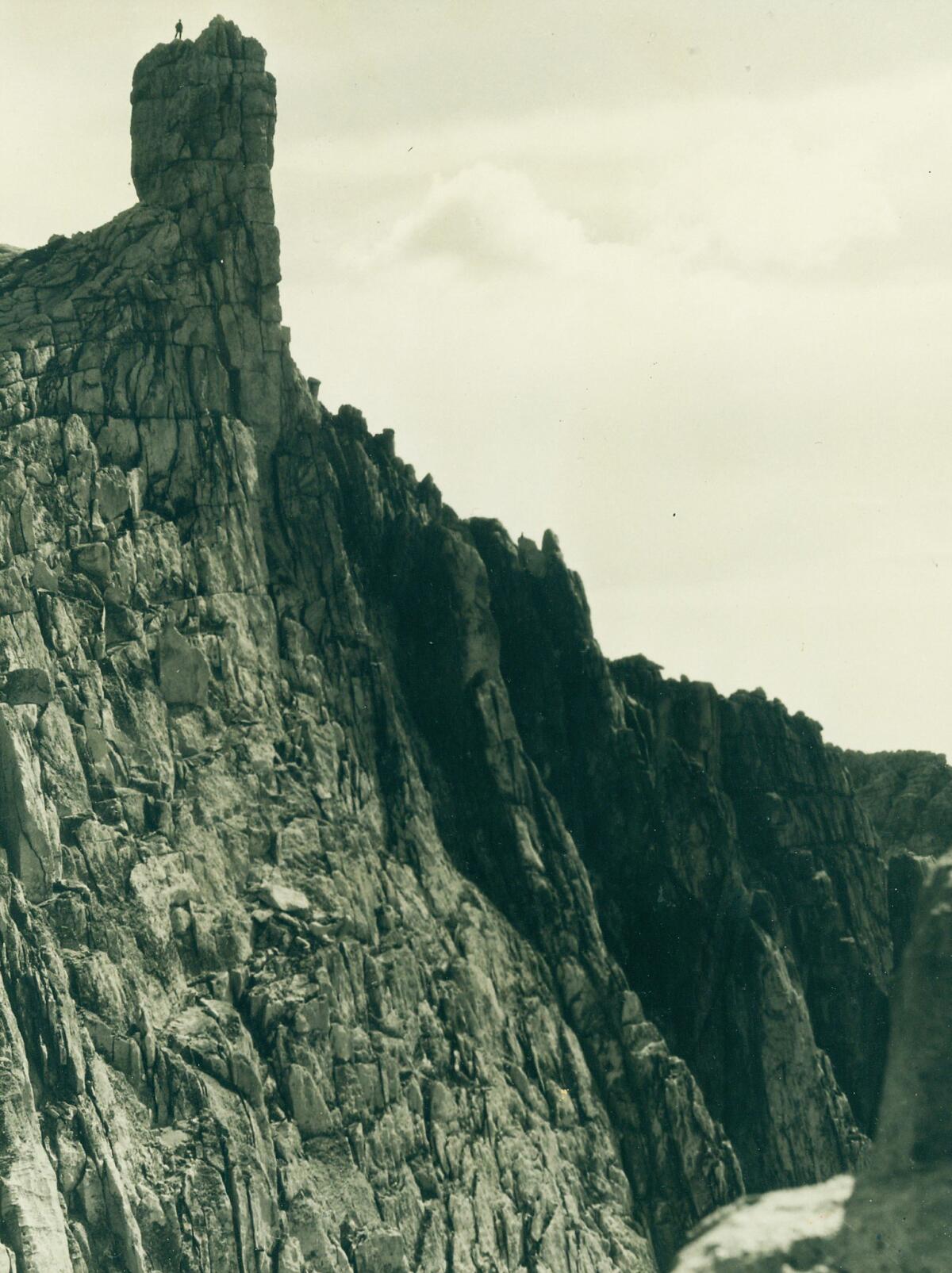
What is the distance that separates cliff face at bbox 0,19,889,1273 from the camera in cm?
9594

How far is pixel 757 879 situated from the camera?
138 metres

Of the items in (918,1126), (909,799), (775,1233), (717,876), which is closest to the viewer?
(918,1126)

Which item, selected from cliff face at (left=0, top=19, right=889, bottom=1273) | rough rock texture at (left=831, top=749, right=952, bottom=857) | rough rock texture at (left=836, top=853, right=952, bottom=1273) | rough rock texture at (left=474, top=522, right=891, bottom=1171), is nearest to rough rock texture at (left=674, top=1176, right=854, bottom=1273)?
rough rock texture at (left=836, top=853, right=952, bottom=1273)

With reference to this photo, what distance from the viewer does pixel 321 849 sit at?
360 ft

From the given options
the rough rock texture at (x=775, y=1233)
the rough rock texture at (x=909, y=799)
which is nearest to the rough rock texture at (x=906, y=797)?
the rough rock texture at (x=909, y=799)

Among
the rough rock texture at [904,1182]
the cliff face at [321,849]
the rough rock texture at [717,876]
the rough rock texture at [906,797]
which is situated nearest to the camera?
the rough rock texture at [904,1182]

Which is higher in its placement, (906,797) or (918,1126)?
(906,797)

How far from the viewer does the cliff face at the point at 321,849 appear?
95.9 metres

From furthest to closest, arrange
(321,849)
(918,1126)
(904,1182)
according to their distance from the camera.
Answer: (321,849) < (918,1126) < (904,1182)

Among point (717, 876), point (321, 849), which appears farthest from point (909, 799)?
point (321, 849)

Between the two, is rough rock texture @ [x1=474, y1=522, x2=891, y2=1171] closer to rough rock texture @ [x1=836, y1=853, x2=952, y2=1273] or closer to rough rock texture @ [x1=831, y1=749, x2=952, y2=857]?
rough rock texture @ [x1=831, y1=749, x2=952, y2=857]

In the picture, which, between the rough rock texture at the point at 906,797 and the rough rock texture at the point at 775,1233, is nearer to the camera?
the rough rock texture at the point at 775,1233

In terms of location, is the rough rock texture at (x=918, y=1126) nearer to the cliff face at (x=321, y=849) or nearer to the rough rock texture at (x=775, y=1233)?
the rough rock texture at (x=775, y=1233)

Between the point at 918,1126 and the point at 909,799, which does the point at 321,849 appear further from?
the point at 918,1126
